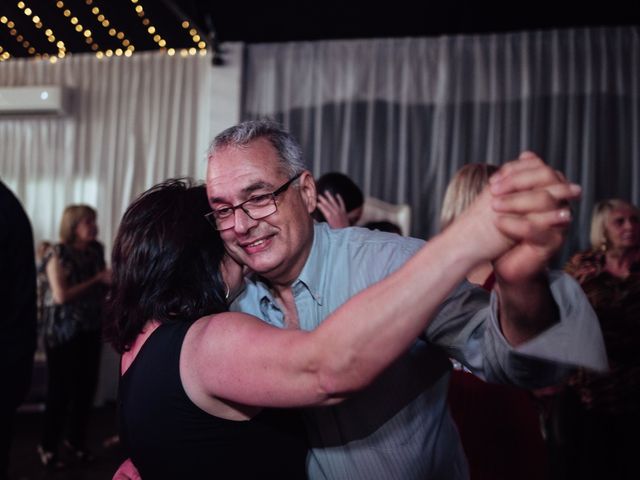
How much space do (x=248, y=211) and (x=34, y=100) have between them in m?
5.28

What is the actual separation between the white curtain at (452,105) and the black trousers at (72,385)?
2462mm

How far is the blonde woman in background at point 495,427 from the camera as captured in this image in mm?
2006

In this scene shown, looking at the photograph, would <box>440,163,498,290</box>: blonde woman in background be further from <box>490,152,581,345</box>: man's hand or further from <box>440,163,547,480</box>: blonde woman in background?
<box>490,152,581,345</box>: man's hand

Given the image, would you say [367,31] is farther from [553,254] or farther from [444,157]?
[553,254]

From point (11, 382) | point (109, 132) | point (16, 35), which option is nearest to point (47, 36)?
point (16, 35)

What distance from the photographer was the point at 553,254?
0.82m

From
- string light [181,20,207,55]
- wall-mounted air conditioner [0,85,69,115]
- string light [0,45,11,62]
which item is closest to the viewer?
string light [181,20,207,55]

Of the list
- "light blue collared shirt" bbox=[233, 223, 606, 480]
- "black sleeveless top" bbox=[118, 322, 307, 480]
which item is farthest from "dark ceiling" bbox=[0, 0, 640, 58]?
"black sleeveless top" bbox=[118, 322, 307, 480]

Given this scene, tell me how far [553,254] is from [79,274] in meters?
3.64

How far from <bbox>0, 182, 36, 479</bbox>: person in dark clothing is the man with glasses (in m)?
0.95

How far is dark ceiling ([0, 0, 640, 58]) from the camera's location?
197 inches

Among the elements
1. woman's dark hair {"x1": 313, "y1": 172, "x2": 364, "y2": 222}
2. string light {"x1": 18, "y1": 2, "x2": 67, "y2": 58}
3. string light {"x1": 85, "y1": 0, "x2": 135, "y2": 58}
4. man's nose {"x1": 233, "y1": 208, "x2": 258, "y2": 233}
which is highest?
string light {"x1": 85, "y1": 0, "x2": 135, "y2": 58}

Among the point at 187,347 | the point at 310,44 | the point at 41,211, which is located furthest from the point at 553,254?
the point at 41,211

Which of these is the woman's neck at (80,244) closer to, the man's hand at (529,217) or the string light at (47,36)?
the string light at (47,36)
